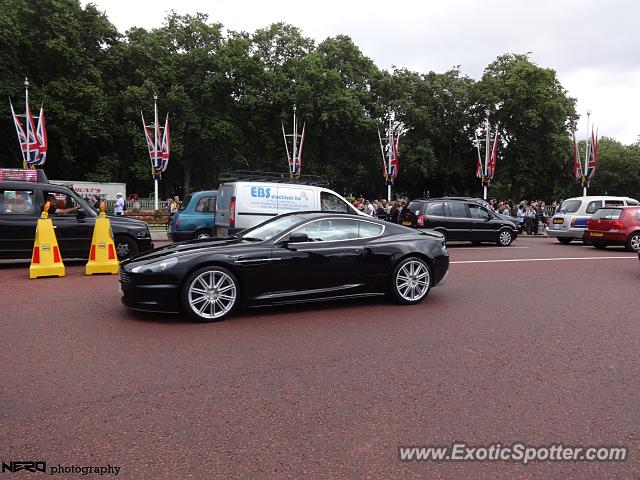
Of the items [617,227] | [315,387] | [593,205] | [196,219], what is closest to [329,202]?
[196,219]

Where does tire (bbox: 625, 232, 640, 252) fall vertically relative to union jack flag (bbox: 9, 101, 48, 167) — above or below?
below

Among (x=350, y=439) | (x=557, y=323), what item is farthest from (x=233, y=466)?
(x=557, y=323)

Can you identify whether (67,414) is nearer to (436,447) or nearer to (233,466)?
(233,466)

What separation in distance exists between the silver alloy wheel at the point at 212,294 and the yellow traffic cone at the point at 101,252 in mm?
4602

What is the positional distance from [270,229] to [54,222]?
20.3 ft

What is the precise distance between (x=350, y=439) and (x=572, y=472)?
4.22ft

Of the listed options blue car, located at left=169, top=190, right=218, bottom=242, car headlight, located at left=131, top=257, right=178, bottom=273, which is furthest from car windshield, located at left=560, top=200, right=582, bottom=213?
car headlight, located at left=131, top=257, right=178, bottom=273

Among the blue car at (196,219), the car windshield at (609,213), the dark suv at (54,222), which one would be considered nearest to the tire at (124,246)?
the dark suv at (54,222)

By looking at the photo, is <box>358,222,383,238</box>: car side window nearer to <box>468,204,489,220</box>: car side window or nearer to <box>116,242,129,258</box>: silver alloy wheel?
<box>116,242,129,258</box>: silver alloy wheel

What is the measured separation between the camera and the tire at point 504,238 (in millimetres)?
17938

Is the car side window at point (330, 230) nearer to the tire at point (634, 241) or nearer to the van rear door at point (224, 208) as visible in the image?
the van rear door at point (224, 208)

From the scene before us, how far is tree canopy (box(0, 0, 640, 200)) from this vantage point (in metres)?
37.7

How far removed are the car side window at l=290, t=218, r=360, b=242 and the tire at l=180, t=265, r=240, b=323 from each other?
1184 millimetres

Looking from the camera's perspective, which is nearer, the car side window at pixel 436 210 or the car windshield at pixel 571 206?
the car side window at pixel 436 210
